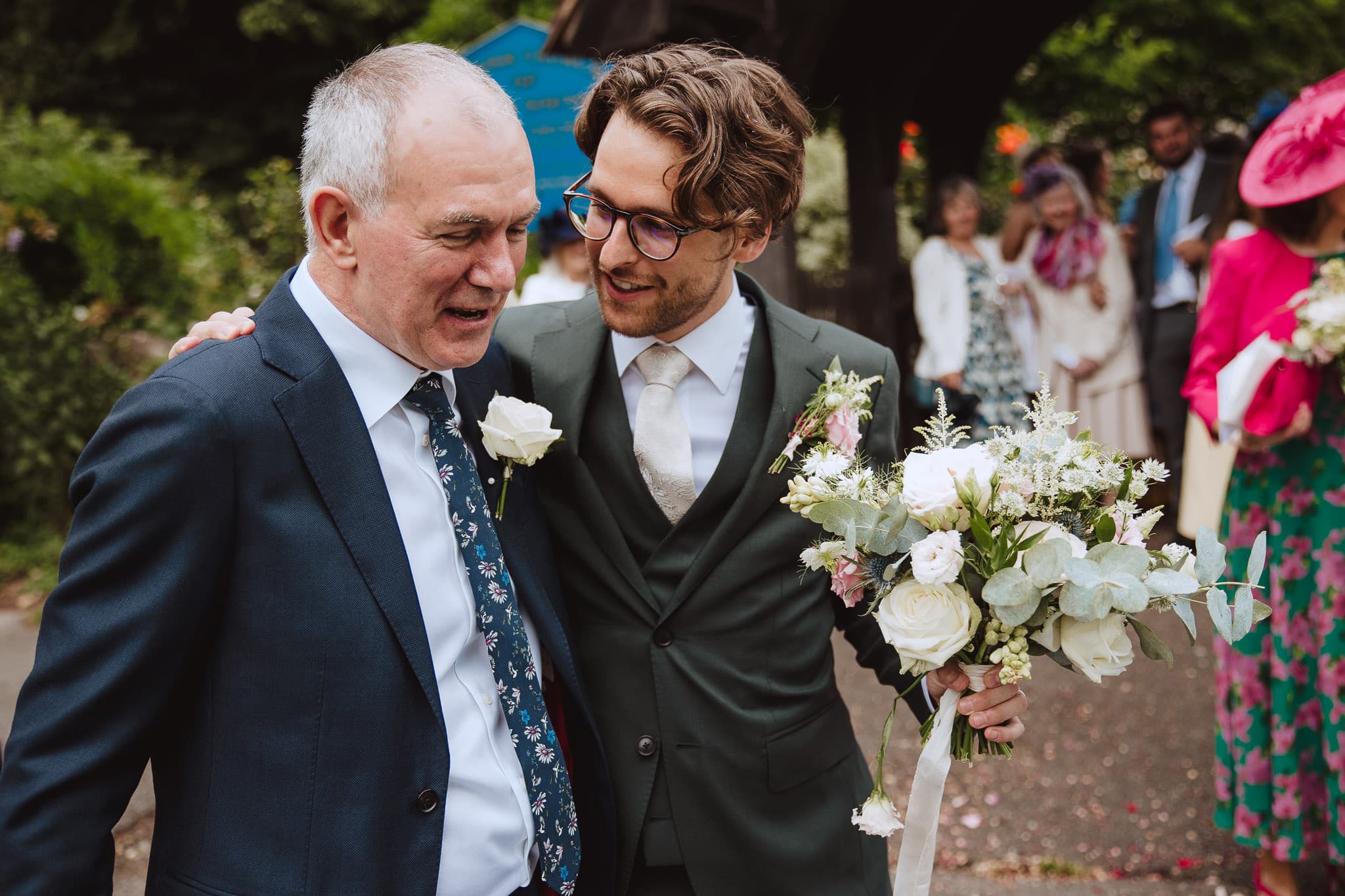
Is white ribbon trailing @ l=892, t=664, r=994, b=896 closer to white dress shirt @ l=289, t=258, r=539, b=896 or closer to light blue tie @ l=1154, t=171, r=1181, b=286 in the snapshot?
white dress shirt @ l=289, t=258, r=539, b=896

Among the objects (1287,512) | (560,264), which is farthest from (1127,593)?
(560,264)

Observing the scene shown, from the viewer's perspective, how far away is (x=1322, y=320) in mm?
3250

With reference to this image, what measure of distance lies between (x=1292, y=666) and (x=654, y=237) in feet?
9.01

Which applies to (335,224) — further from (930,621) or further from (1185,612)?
(1185,612)

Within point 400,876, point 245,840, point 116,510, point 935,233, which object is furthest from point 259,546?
point 935,233

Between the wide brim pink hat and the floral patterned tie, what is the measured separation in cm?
289

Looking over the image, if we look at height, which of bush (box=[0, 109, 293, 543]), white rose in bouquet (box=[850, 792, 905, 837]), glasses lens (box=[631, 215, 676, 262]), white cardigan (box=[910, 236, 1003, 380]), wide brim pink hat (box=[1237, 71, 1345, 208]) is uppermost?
wide brim pink hat (box=[1237, 71, 1345, 208])

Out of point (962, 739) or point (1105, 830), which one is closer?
point (962, 739)

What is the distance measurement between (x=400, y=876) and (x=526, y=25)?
6.92m

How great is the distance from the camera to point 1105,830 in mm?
4133

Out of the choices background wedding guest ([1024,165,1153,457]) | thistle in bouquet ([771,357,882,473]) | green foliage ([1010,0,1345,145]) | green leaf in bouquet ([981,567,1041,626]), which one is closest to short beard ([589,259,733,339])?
thistle in bouquet ([771,357,882,473])

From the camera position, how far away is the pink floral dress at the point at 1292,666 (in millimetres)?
3436

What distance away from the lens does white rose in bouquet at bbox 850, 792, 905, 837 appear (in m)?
1.95

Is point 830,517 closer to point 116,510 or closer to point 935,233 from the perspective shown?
point 116,510
